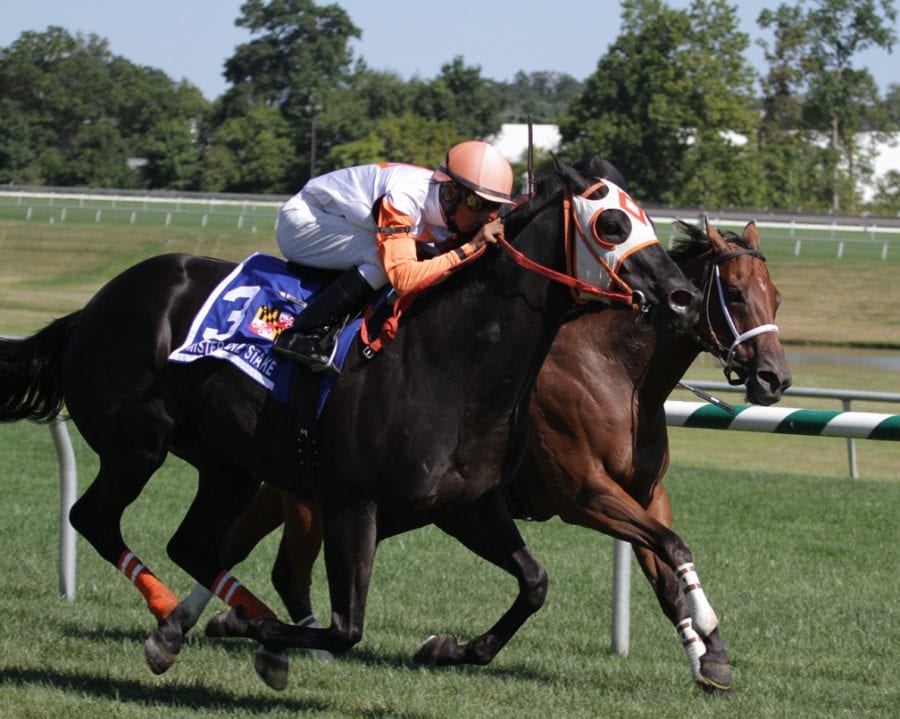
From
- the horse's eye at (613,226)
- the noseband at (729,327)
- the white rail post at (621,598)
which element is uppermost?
the horse's eye at (613,226)

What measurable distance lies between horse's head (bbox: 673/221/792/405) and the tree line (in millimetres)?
51384

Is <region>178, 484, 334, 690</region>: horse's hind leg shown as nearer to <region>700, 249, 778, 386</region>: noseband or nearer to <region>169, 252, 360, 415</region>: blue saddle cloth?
<region>169, 252, 360, 415</region>: blue saddle cloth

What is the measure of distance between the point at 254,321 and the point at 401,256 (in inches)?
29.1

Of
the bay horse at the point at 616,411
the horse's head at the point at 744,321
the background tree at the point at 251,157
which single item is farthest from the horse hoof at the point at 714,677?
the background tree at the point at 251,157

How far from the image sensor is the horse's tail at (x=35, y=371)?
20.4 feet

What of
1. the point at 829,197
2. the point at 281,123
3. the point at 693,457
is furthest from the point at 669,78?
the point at 693,457

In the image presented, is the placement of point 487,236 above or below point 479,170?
below

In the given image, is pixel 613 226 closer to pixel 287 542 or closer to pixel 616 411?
pixel 616 411

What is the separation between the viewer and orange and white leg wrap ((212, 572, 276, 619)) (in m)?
5.32

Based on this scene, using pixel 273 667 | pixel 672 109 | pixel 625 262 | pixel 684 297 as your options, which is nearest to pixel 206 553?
pixel 273 667

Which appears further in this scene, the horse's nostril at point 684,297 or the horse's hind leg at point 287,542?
the horse's hind leg at point 287,542

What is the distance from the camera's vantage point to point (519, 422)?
5.02 m

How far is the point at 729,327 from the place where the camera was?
6098 millimetres

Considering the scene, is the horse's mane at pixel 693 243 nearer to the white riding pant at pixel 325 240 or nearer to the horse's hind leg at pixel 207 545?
the white riding pant at pixel 325 240
